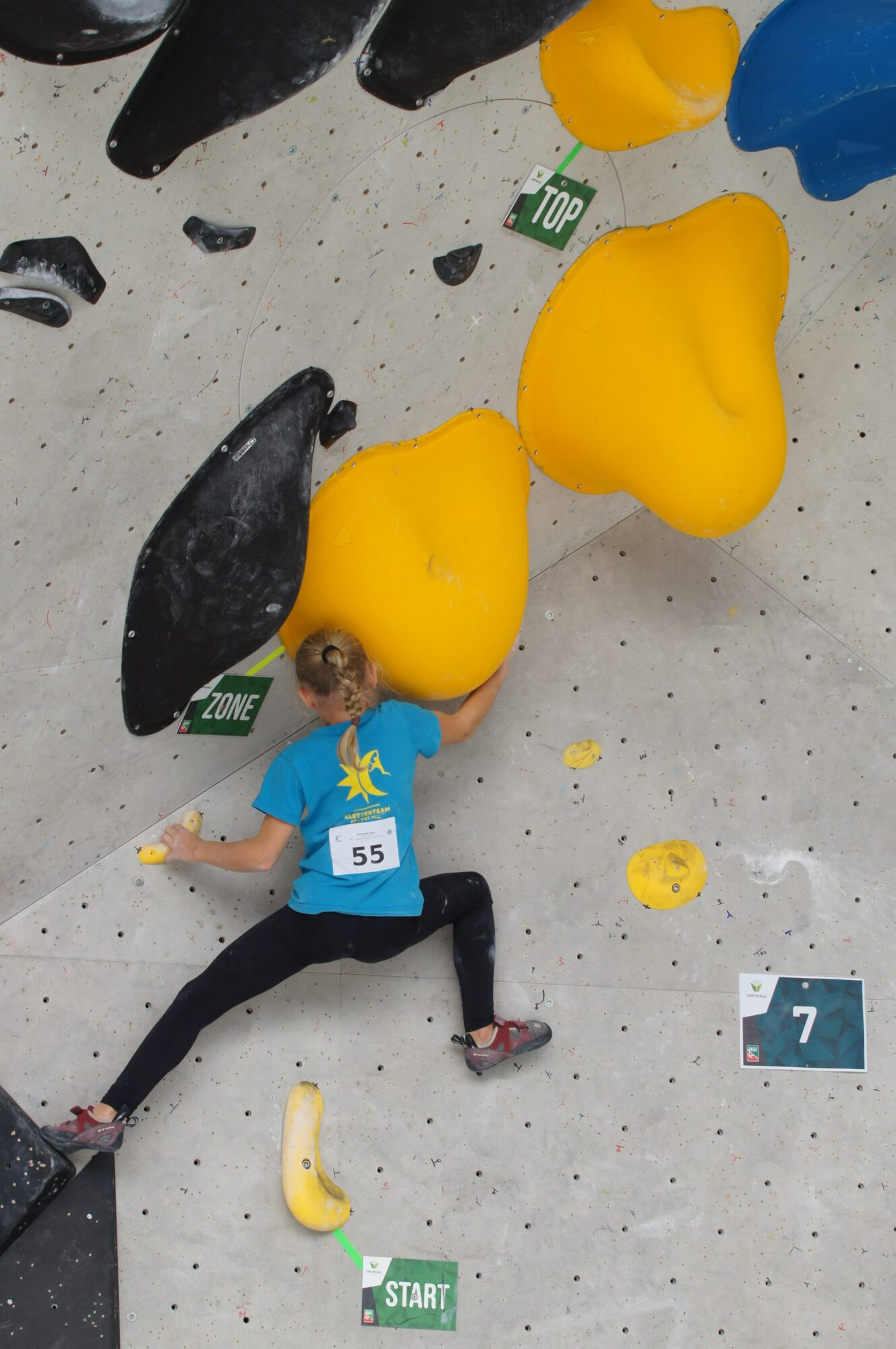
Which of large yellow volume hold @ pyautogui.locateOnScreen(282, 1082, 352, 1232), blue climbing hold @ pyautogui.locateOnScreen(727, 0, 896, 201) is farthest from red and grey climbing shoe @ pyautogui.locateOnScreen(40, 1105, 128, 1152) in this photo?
blue climbing hold @ pyautogui.locateOnScreen(727, 0, 896, 201)

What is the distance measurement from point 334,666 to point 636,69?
42.6 inches

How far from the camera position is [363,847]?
198 centimetres

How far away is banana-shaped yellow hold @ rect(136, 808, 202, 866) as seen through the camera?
2.19 metres

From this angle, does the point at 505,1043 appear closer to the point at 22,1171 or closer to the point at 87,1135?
the point at 87,1135

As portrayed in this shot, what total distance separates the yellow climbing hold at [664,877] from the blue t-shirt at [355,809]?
1.86ft

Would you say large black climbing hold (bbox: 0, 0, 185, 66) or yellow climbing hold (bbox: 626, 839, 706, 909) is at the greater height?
large black climbing hold (bbox: 0, 0, 185, 66)

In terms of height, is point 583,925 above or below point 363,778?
below

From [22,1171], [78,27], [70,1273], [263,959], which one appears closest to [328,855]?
[263,959]

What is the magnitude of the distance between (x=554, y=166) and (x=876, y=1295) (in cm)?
233

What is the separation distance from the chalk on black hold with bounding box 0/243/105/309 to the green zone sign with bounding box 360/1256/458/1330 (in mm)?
1910

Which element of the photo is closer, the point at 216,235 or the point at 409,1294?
the point at 216,235

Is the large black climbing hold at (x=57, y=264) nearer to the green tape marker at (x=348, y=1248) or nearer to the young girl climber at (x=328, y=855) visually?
the young girl climber at (x=328, y=855)

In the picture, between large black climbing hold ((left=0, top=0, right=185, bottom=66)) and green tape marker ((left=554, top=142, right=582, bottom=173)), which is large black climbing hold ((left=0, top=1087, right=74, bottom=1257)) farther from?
green tape marker ((left=554, top=142, right=582, bottom=173))

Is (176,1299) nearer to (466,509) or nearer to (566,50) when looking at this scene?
(466,509)
